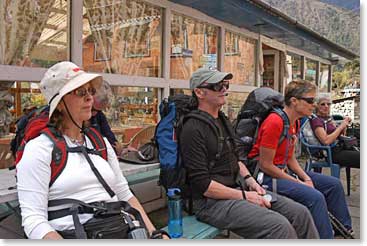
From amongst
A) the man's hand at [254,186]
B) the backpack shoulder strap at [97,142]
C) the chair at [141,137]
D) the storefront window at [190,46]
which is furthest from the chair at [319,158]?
the backpack shoulder strap at [97,142]

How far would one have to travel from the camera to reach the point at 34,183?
5.42ft

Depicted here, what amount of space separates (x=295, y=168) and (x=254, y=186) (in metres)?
0.68

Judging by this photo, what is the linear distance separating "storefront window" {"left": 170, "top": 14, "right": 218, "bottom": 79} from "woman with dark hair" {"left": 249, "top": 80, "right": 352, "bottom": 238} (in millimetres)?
1769

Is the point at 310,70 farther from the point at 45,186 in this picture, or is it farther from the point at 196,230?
the point at 45,186

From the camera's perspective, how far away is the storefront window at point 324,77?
10.0 metres

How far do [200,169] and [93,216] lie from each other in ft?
2.80

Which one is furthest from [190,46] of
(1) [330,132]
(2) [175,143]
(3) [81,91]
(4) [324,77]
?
(4) [324,77]

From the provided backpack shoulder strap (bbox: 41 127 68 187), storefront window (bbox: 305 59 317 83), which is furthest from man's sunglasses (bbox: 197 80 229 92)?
storefront window (bbox: 305 59 317 83)

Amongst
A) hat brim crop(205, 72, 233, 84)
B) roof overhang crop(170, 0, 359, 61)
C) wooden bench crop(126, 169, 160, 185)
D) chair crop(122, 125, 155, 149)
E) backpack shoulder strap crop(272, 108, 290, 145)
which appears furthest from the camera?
roof overhang crop(170, 0, 359, 61)

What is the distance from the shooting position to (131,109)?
417 centimetres

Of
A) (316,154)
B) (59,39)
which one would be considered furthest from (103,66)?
(316,154)

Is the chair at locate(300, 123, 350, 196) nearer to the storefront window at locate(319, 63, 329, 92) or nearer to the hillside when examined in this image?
the hillside

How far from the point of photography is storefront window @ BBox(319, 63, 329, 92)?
10.0 meters

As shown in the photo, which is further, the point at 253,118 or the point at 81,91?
the point at 253,118
